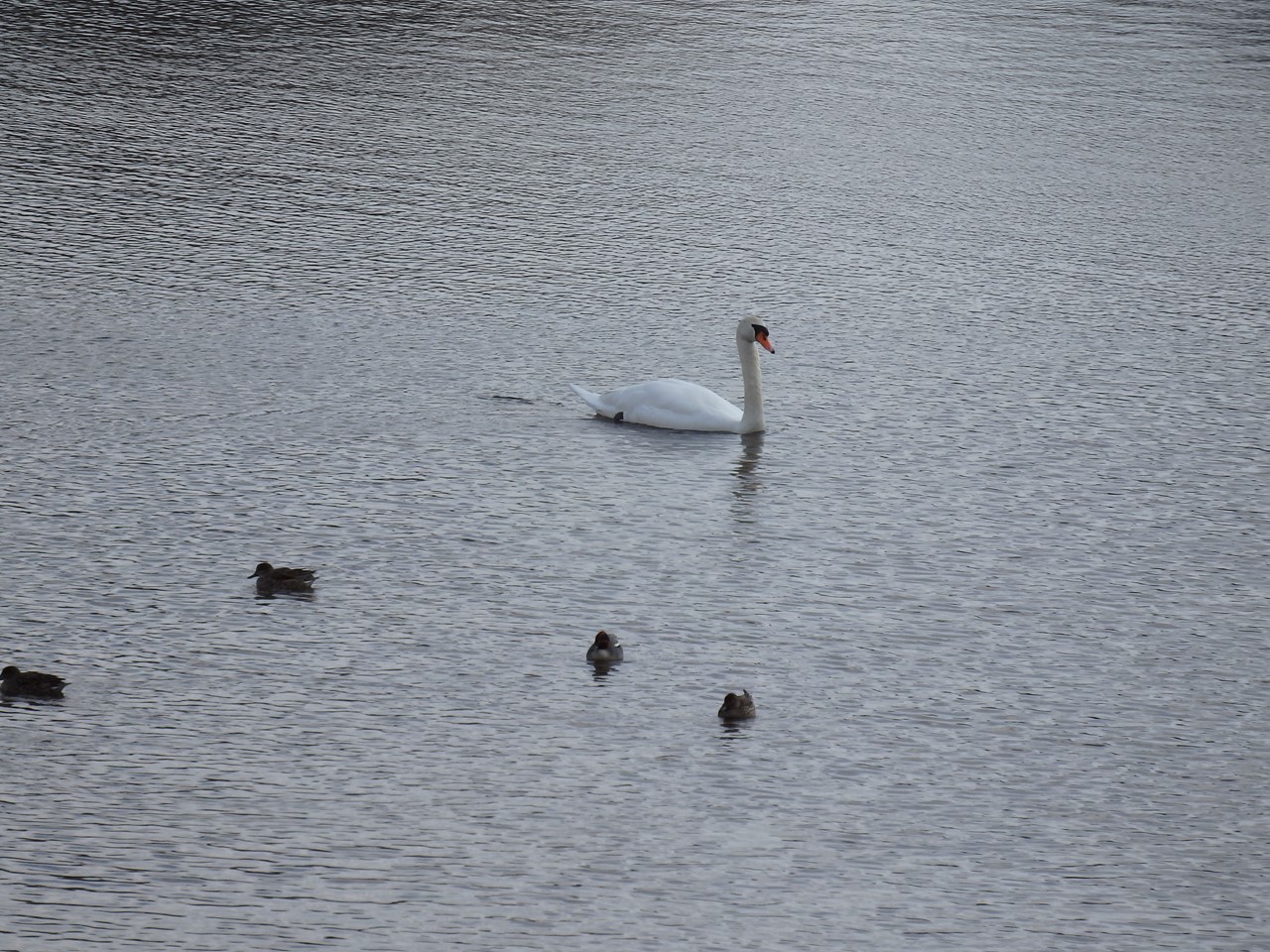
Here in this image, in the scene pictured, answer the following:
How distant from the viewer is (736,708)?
8.82 meters

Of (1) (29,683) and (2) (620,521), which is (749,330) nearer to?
(2) (620,521)

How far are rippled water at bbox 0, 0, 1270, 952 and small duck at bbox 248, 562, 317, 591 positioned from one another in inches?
3.4

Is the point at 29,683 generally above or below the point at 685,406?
below

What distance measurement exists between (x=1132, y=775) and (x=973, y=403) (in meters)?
5.39

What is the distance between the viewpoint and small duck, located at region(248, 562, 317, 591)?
396 inches

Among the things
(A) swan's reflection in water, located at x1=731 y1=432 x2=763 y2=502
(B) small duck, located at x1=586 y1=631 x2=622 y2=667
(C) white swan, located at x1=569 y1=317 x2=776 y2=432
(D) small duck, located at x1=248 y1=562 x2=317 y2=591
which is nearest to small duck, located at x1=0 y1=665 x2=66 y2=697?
(D) small duck, located at x1=248 y1=562 x2=317 y2=591

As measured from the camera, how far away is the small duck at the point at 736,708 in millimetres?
8805

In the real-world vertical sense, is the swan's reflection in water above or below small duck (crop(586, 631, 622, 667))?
above

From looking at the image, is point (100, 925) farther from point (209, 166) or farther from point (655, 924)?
point (209, 166)

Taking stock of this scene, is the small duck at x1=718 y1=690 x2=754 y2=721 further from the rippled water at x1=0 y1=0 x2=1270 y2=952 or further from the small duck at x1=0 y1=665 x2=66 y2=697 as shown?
the small duck at x1=0 y1=665 x2=66 y2=697

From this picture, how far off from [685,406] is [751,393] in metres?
0.42

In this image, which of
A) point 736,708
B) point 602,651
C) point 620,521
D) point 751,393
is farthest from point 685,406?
point 736,708

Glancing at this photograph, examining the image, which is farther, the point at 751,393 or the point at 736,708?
the point at 751,393

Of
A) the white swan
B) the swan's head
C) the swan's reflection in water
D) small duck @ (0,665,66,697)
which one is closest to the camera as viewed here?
small duck @ (0,665,66,697)
